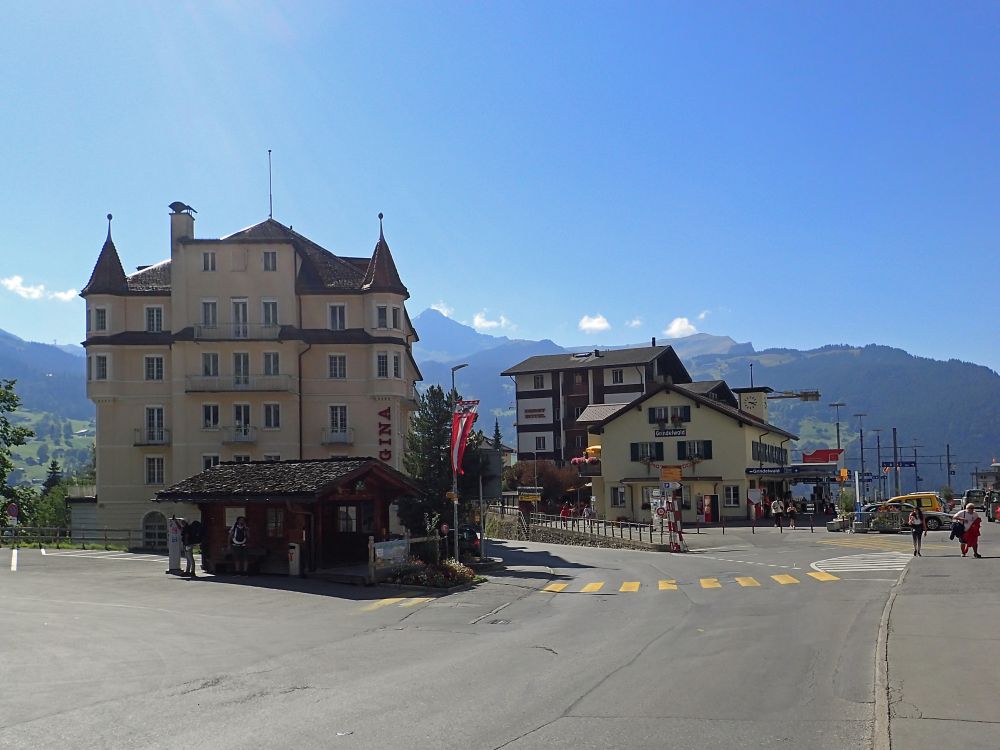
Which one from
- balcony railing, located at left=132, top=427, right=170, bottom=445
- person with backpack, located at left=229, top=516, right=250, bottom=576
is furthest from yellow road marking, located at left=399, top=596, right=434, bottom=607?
balcony railing, located at left=132, top=427, right=170, bottom=445

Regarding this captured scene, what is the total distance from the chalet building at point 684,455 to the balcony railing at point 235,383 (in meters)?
26.7

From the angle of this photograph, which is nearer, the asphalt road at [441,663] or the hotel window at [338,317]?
the asphalt road at [441,663]

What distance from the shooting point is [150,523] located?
5638 centimetres

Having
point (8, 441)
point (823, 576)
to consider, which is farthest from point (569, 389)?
point (823, 576)

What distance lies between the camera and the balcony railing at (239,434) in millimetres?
55906

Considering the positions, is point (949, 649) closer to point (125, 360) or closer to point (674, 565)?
point (674, 565)

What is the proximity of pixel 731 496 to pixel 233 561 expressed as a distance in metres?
46.4

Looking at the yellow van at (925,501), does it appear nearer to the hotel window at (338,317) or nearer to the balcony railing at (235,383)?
the hotel window at (338,317)

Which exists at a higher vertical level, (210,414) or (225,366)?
(225,366)

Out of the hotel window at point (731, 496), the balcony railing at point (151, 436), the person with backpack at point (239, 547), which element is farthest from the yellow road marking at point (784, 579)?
the hotel window at point (731, 496)

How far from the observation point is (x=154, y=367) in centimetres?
5697

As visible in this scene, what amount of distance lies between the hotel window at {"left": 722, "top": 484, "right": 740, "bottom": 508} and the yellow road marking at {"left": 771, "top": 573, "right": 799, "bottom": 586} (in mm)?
40513

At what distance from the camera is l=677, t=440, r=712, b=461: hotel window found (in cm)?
7106

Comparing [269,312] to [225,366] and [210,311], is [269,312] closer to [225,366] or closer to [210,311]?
[210,311]
